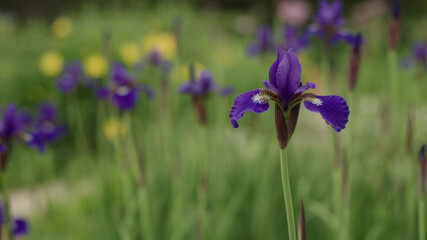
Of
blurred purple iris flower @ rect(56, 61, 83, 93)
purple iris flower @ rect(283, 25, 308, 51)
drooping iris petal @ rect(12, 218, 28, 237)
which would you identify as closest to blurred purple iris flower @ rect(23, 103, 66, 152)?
blurred purple iris flower @ rect(56, 61, 83, 93)

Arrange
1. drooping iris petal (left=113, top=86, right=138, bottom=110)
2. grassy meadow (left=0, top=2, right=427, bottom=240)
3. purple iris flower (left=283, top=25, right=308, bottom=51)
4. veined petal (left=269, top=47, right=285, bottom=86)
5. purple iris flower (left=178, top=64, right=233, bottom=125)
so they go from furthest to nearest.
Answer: purple iris flower (left=283, top=25, right=308, bottom=51)
grassy meadow (left=0, top=2, right=427, bottom=240)
drooping iris petal (left=113, top=86, right=138, bottom=110)
purple iris flower (left=178, top=64, right=233, bottom=125)
veined petal (left=269, top=47, right=285, bottom=86)

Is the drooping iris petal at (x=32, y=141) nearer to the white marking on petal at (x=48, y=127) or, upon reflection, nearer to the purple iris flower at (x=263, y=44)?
the white marking on petal at (x=48, y=127)

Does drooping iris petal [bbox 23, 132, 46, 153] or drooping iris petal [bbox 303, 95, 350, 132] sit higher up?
drooping iris petal [bbox 303, 95, 350, 132]

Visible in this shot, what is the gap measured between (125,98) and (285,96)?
120 cm

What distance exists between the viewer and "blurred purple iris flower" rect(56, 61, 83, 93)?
322 cm

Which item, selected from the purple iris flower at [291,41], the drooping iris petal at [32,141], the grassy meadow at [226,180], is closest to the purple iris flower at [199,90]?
the grassy meadow at [226,180]

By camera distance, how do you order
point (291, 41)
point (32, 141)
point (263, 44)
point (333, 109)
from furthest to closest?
point (263, 44) < point (291, 41) < point (32, 141) < point (333, 109)

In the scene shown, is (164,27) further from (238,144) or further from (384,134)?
(384,134)

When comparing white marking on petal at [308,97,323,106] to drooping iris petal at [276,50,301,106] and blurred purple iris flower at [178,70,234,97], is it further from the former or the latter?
blurred purple iris flower at [178,70,234,97]

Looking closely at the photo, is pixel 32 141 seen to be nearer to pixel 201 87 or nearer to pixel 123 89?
pixel 123 89

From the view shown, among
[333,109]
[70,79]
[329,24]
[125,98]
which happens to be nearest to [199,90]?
[125,98]

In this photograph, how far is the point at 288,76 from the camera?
43.3 inches

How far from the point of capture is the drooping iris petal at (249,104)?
103cm

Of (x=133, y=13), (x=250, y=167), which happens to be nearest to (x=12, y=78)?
(x=133, y=13)
